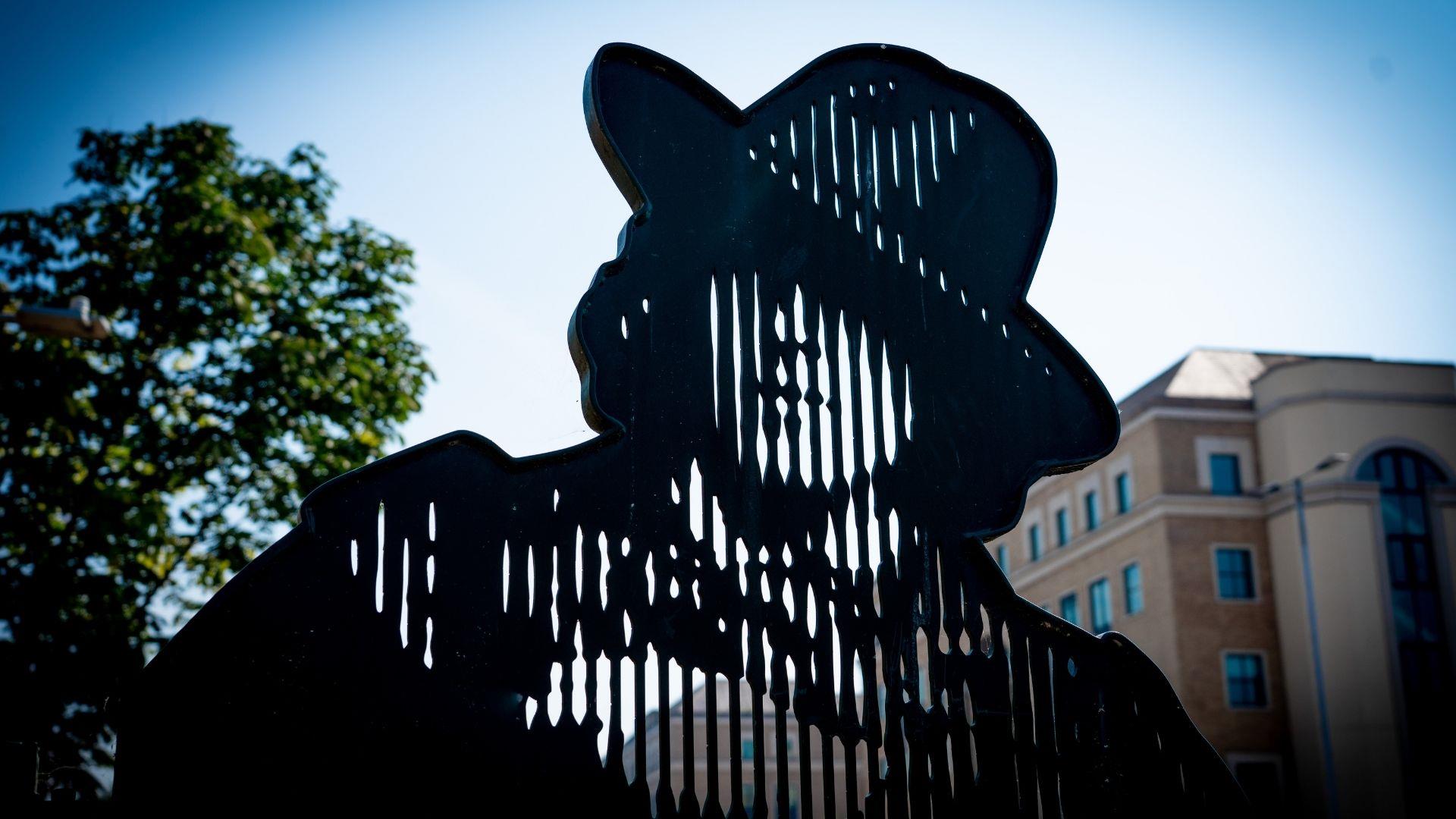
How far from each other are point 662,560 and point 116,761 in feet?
5.31

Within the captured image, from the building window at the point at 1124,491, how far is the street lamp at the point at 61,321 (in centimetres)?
3395

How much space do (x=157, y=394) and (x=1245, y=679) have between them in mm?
31980

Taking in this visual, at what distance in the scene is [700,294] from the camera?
4879 mm

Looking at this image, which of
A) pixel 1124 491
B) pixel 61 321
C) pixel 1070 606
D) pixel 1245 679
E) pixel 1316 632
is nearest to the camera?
pixel 61 321

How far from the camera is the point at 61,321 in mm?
12164

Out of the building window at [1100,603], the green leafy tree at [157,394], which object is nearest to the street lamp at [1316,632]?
the building window at [1100,603]

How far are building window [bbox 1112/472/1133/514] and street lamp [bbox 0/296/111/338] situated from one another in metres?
34.0

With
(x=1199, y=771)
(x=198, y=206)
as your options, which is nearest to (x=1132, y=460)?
(x=198, y=206)

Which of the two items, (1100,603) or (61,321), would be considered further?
(1100,603)

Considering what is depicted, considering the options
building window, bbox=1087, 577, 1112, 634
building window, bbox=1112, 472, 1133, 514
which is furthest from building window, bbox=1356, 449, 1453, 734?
building window, bbox=1087, 577, 1112, 634

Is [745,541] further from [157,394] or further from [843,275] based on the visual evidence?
[157,394]

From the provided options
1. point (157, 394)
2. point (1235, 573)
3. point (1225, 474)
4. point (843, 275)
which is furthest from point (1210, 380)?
point (843, 275)

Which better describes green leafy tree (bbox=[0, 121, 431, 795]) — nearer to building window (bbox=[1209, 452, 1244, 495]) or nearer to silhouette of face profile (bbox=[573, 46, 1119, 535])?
silhouette of face profile (bbox=[573, 46, 1119, 535])

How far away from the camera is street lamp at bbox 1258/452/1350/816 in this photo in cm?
3453
